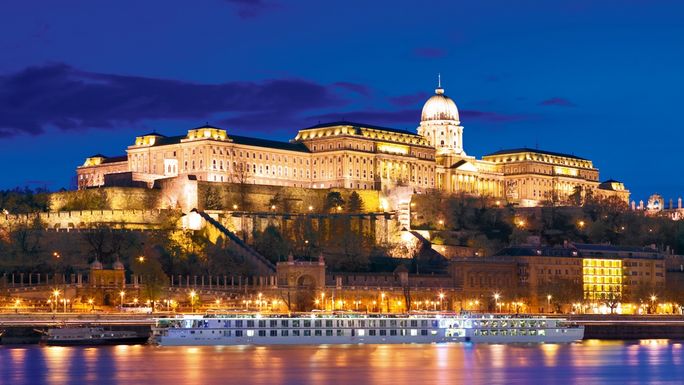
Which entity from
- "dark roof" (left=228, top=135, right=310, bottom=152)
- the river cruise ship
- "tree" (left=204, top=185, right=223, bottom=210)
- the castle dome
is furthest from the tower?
the river cruise ship

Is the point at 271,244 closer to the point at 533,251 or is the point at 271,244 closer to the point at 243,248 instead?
the point at 243,248

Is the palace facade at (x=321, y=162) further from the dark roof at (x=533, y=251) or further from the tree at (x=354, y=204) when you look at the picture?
the dark roof at (x=533, y=251)

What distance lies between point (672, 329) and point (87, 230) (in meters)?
46.7

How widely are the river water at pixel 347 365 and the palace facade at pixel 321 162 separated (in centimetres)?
6123

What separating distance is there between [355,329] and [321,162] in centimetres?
7336

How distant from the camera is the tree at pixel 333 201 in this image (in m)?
Answer: 157

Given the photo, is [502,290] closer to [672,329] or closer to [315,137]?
[672,329]

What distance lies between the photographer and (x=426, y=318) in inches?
3935

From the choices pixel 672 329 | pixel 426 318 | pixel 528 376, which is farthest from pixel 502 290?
pixel 528 376

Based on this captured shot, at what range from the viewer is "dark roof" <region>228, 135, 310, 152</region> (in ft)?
538

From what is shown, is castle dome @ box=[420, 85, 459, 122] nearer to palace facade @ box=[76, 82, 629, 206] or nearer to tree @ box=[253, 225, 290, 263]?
palace facade @ box=[76, 82, 629, 206]

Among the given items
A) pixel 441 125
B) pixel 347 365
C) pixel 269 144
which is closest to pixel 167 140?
pixel 269 144

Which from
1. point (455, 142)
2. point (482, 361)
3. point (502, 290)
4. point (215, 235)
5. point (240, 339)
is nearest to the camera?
point (482, 361)

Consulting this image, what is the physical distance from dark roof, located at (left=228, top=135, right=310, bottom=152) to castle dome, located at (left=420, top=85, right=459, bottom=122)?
28.4m
